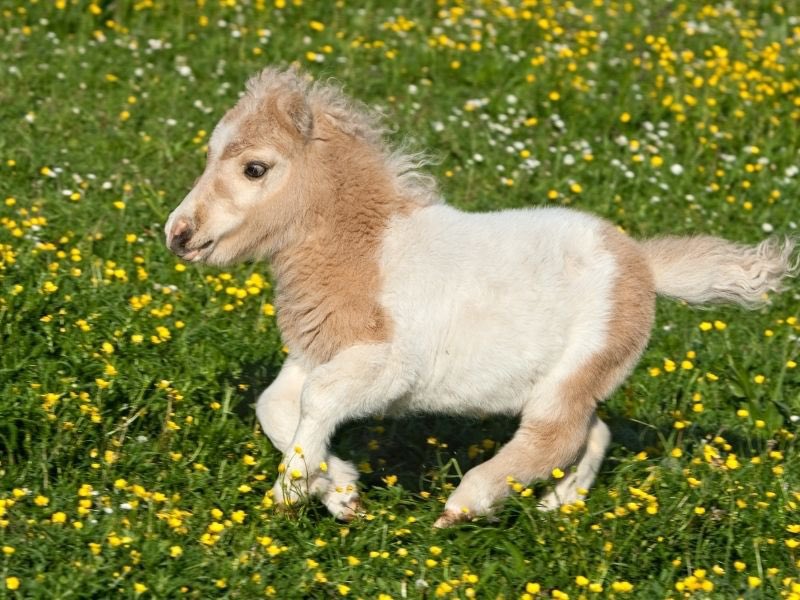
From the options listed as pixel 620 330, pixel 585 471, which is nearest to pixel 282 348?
pixel 585 471

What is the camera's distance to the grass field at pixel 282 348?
5.05m

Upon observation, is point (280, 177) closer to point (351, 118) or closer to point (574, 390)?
point (351, 118)

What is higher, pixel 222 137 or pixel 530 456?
pixel 222 137

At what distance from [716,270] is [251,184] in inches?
79.0

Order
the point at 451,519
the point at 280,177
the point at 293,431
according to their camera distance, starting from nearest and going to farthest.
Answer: the point at 451,519 < the point at 280,177 < the point at 293,431

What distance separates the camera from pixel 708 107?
381 inches

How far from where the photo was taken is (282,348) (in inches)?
258

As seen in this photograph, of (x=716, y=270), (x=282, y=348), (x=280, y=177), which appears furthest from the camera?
(x=282, y=348)

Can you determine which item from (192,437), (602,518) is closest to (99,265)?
(192,437)

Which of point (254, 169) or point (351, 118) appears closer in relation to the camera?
point (254, 169)

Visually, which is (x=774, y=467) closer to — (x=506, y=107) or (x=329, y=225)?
(x=329, y=225)

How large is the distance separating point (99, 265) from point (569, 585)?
304 cm

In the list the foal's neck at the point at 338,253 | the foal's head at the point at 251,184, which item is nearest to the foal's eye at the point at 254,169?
the foal's head at the point at 251,184

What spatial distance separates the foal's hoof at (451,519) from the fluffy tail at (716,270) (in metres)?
1.33
